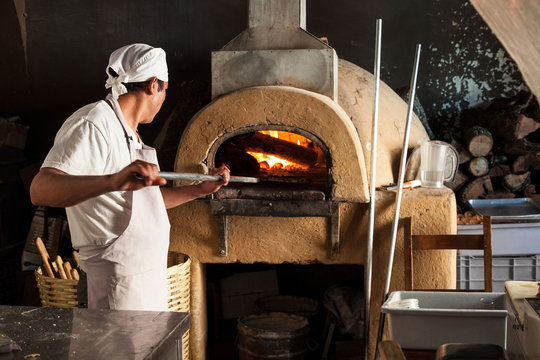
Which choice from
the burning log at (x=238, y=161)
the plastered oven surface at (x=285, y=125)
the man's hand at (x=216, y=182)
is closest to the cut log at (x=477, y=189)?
the plastered oven surface at (x=285, y=125)

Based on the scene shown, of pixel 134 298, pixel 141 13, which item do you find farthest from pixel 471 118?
pixel 134 298

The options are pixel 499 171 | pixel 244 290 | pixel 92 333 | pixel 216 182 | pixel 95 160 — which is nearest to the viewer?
pixel 92 333

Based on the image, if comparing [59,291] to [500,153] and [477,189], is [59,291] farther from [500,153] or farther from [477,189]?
[500,153]

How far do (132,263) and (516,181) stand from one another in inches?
119

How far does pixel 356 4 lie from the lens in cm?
475

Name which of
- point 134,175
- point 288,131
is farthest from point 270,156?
point 134,175

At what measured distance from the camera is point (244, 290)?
464cm

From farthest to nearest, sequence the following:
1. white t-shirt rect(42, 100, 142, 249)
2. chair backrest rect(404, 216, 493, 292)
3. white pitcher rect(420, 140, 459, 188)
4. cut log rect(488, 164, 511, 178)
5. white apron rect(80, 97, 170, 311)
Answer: cut log rect(488, 164, 511, 178) < white pitcher rect(420, 140, 459, 188) < chair backrest rect(404, 216, 493, 292) < white apron rect(80, 97, 170, 311) < white t-shirt rect(42, 100, 142, 249)

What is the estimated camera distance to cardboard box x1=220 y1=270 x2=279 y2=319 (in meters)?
→ 4.61

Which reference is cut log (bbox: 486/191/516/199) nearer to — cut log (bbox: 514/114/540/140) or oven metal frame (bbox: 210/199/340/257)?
cut log (bbox: 514/114/540/140)

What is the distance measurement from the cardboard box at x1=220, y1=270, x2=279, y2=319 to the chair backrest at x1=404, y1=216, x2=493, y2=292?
1519 millimetres

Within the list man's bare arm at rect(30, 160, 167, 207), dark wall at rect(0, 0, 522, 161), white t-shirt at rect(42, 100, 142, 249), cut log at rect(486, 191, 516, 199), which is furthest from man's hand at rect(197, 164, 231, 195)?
cut log at rect(486, 191, 516, 199)

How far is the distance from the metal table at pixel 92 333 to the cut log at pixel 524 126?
319 cm

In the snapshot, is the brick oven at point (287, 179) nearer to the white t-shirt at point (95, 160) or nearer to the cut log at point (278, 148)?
the cut log at point (278, 148)
